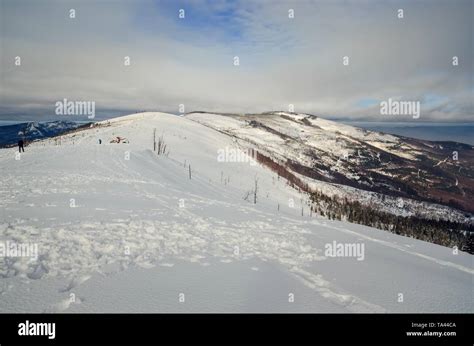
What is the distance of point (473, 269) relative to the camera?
33.0 feet

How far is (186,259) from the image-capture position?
838cm

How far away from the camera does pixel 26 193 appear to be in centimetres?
1265

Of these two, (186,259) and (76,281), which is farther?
(186,259)

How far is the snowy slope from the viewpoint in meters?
6.21

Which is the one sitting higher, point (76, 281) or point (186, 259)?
point (76, 281)

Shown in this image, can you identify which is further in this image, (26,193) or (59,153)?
(59,153)

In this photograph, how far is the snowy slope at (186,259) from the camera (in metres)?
6.21

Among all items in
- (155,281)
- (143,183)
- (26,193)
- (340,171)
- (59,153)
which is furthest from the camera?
(340,171)
